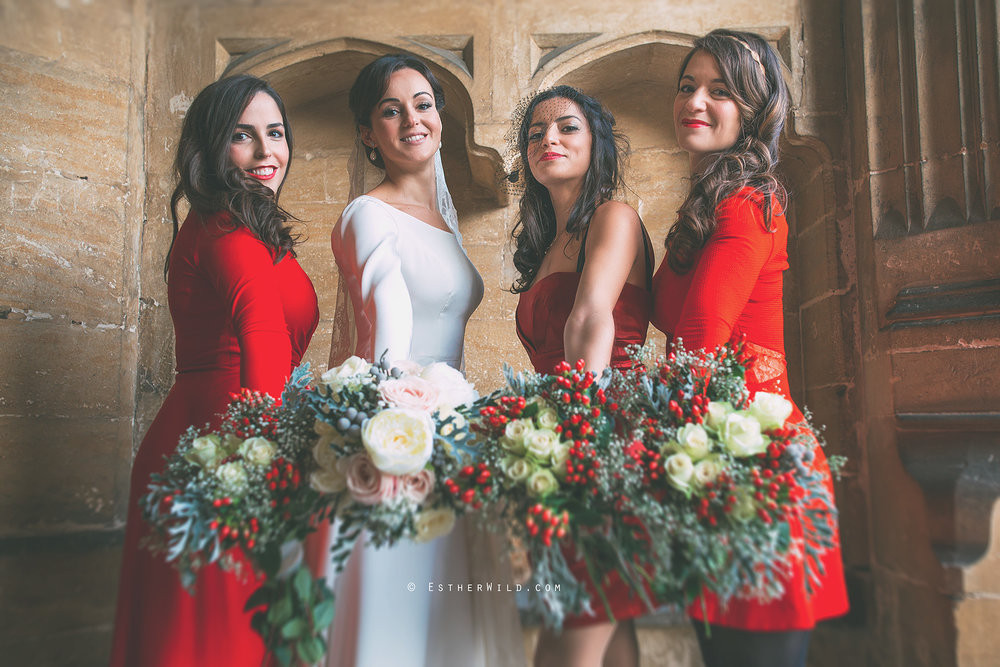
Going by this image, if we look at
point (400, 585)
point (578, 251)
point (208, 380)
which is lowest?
point (400, 585)

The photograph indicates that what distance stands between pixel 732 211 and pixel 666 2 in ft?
6.16

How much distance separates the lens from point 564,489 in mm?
1360

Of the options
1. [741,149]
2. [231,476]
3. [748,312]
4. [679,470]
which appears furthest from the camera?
[741,149]

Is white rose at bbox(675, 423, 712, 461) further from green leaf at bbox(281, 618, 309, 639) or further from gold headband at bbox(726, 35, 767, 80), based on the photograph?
gold headband at bbox(726, 35, 767, 80)

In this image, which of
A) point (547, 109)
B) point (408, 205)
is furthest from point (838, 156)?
point (408, 205)

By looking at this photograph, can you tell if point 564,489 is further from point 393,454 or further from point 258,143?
point 258,143

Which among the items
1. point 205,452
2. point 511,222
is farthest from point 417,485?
point 511,222

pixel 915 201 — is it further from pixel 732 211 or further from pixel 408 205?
pixel 408 205

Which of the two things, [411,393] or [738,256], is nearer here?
[411,393]

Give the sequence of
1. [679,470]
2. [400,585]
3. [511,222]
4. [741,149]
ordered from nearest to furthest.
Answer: [679,470], [400,585], [741,149], [511,222]

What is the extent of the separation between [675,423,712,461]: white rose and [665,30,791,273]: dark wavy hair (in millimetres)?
616

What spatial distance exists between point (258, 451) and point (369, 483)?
251 millimetres

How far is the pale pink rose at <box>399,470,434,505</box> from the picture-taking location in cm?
136

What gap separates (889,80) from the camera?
9.09 feet
